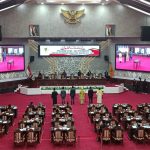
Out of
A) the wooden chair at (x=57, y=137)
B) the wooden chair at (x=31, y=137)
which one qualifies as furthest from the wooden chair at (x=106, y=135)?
the wooden chair at (x=31, y=137)

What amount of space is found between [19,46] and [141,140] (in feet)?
70.3

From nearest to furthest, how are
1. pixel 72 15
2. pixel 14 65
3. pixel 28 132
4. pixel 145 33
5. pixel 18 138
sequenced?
pixel 18 138, pixel 28 132, pixel 145 33, pixel 72 15, pixel 14 65

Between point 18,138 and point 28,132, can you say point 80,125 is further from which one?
point 18,138

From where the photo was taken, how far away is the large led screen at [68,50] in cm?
3791

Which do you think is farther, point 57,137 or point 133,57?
point 133,57

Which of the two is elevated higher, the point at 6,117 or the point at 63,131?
the point at 6,117

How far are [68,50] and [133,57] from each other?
686 centimetres

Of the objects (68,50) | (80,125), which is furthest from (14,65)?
(80,125)

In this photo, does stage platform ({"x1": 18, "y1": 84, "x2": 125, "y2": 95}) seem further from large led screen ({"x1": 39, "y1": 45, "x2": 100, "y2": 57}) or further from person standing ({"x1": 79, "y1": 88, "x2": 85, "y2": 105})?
person standing ({"x1": 79, "y1": 88, "x2": 85, "y2": 105})

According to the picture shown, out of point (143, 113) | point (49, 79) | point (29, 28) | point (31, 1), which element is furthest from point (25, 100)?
point (143, 113)

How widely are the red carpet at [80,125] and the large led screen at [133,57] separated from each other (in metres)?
3.27

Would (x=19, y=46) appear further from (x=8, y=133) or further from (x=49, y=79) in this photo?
(x=8, y=133)

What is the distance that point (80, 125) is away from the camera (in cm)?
2261

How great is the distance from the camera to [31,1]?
3362 centimetres
